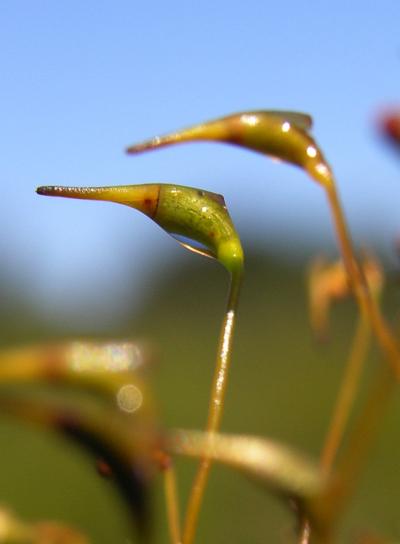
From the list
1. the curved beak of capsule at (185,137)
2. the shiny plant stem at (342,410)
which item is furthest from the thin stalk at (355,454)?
the curved beak of capsule at (185,137)

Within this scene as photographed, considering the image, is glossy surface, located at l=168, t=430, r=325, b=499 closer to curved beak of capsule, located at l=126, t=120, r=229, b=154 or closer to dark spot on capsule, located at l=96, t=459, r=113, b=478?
dark spot on capsule, located at l=96, t=459, r=113, b=478

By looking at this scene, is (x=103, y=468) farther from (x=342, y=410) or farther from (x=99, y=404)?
(x=342, y=410)

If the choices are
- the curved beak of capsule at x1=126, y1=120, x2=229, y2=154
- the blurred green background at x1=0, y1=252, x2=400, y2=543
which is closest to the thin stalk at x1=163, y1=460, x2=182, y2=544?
the blurred green background at x1=0, y1=252, x2=400, y2=543

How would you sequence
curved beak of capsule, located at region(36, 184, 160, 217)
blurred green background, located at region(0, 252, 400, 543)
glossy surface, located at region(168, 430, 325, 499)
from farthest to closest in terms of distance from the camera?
blurred green background, located at region(0, 252, 400, 543), curved beak of capsule, located at region(36, 184, 160, 217), glossy surface, located at region(168, 430, 325, 499)

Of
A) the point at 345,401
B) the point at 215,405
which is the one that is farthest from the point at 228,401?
the point at 215,405

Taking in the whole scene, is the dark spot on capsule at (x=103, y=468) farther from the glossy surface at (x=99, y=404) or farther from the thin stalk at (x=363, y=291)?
the thin stalk at (x=363, y=291)

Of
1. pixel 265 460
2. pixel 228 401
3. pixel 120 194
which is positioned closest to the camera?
pixel 265 460
